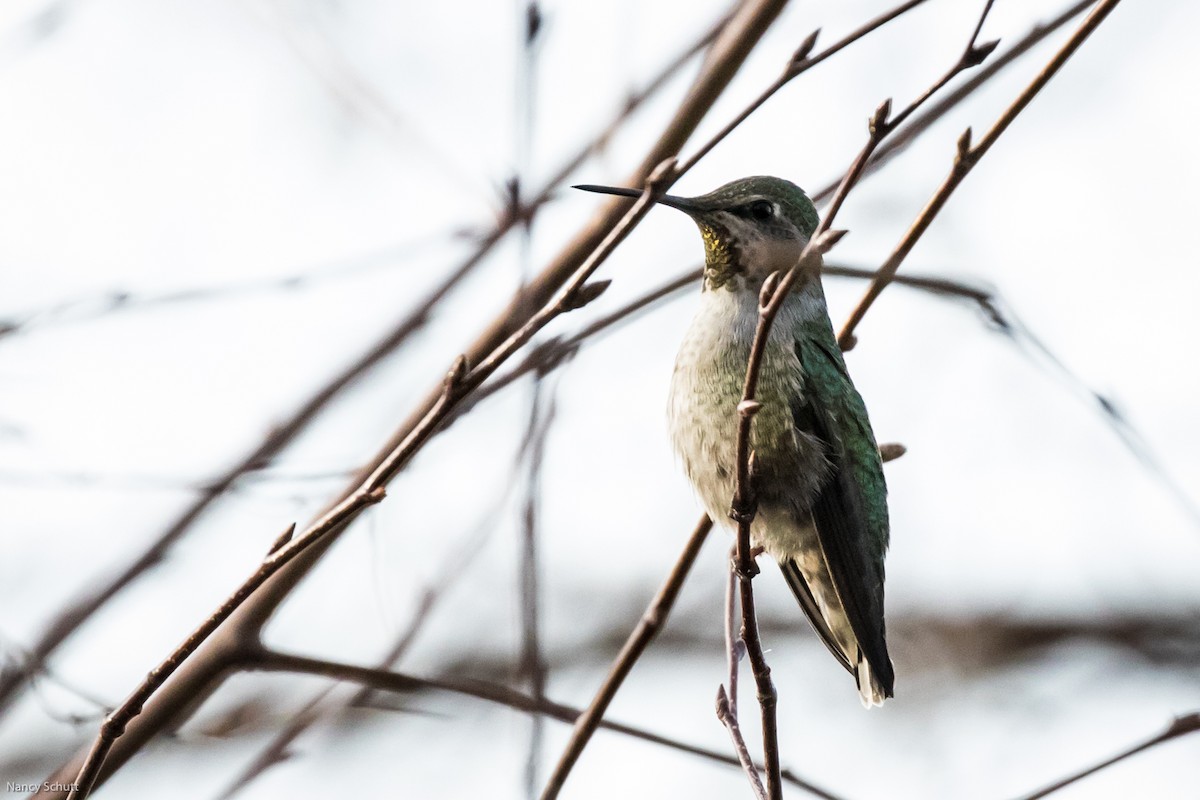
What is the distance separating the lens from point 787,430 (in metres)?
3.79

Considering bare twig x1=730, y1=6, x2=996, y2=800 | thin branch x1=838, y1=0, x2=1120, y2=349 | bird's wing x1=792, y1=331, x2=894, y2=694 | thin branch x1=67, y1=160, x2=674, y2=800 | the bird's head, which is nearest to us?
thin branch x1=67, y1=160, x2=674, y2=800

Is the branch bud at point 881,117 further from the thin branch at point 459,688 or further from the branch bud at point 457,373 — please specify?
the thin branch at point 459,688

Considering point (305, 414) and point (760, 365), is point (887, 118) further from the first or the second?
point (305, 414)

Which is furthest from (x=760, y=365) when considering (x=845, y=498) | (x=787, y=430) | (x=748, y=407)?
(x=845, y=498)

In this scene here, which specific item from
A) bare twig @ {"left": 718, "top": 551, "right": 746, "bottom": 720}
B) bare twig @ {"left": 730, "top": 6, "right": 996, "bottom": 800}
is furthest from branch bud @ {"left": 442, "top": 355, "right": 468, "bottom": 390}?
bare twig @ {"left": 718, "top": 551, "right": 746, "bottom": 720}

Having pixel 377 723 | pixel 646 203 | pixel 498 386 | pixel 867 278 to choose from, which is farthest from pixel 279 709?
pixel 646 203

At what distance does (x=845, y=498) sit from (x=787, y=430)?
29cm

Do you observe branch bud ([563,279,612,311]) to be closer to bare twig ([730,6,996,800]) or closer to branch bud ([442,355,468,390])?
→ branch bud ([442,355,468,390])

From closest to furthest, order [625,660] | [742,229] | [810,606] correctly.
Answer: [625,660], [742,229], [810,606]

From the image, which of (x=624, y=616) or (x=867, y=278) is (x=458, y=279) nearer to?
(x=867, y=278)

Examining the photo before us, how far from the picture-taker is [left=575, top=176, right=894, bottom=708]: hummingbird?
374 centimetres

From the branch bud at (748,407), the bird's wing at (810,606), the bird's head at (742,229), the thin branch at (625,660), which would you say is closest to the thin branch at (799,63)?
the branch bud at (748,407)

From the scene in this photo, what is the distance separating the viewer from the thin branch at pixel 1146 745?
99.8 inches

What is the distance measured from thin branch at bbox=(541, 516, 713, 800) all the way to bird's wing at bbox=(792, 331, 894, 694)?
858mm
